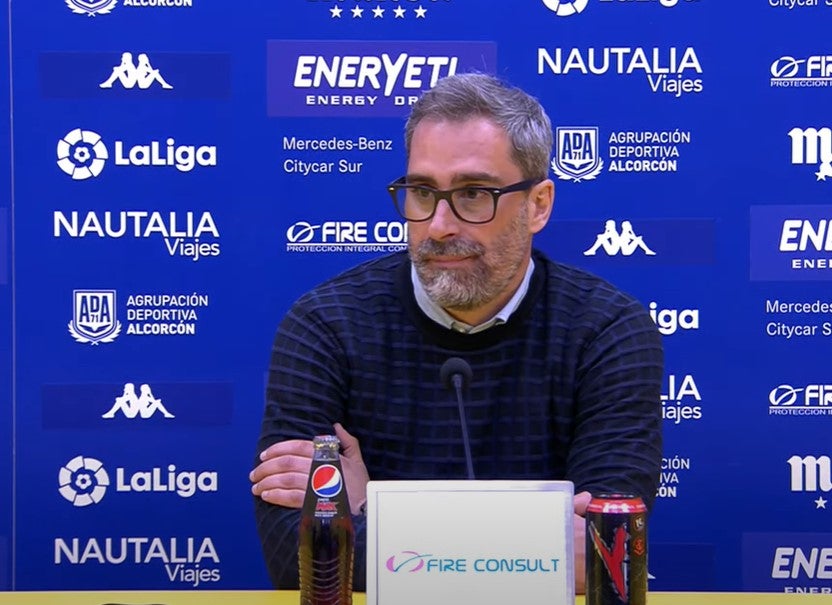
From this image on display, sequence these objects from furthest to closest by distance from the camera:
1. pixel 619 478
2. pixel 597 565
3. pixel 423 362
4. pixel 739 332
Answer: pixel 739 332
pixel 423 362
pixel 619 478
pixel 597 565

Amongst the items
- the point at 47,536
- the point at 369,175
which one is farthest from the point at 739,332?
the point at 47,536

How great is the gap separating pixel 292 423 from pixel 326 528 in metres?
0.70

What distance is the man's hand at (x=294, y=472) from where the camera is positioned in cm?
207

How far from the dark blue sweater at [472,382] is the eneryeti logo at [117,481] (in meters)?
0.98

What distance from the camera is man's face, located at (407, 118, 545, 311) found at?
7.30 ft

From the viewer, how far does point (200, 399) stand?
10.4ft

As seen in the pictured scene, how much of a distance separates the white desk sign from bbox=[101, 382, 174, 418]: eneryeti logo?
1.83m

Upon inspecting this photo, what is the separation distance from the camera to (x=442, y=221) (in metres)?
2.23

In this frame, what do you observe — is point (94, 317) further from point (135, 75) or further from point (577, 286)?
point (577, 286)

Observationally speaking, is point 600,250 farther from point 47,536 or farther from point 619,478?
point 47,536

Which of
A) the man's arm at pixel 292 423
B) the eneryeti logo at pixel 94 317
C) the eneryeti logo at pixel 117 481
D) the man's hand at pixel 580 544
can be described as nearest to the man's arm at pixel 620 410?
the man's hand at pixel 580 544

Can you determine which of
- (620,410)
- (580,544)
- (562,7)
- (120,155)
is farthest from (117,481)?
Result: (562,7)

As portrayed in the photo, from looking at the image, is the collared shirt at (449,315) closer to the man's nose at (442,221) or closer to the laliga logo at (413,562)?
the man's nose at (442,221)

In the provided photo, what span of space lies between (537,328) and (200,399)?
1.22 metres
